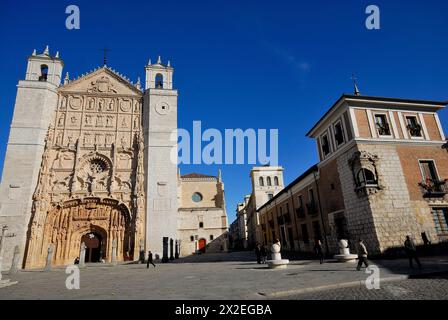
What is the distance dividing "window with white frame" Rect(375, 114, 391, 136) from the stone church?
839 inches

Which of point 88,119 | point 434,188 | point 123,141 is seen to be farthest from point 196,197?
point 434,188

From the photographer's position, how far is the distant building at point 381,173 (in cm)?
1501

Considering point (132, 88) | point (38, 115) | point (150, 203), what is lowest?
point (150, 203)

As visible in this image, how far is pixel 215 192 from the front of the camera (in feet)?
143

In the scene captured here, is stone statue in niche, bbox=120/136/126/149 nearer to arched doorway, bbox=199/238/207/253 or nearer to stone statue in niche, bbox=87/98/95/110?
stone statue in niche, bbox=87/98/95/110

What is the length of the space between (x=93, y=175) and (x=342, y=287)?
2885 centimetres

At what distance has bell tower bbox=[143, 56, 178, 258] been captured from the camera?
2842 centimetres

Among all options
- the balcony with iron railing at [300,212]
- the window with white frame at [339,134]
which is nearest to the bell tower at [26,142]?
the balcony with iron railing at [300,212]

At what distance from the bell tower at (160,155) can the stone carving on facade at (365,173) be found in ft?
61.9

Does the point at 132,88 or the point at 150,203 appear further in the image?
the point at 132,88

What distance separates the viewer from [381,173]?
15867 mm

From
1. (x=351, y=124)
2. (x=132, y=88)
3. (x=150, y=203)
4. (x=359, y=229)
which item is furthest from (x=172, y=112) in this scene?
(x=359, y=229)

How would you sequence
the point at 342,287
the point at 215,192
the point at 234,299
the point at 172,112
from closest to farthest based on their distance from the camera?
1. the point at 234,299
2. the point at 342,287
3. the point at 172,112
4. the point at 215,192

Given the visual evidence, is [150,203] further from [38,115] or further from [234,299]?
[234,299]
